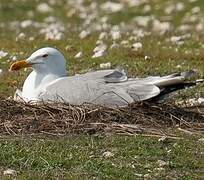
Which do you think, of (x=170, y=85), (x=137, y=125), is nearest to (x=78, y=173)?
(x=137, y=125)

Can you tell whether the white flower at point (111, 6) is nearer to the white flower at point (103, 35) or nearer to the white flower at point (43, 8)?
the white flower at point (43, 8)

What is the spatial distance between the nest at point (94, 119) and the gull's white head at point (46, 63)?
1.04 meters

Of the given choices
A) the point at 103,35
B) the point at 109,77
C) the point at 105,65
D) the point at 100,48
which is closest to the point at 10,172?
the point at 109,77

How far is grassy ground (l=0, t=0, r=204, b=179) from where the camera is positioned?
8.64 m

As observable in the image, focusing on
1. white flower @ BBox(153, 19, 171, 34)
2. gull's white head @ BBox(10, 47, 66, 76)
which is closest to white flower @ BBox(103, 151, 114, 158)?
gull's white head @ BBox(10, 47, 66, 76)

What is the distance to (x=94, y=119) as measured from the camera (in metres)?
10.6

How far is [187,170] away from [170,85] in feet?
7.82

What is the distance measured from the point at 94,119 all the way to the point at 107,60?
20.6 ft

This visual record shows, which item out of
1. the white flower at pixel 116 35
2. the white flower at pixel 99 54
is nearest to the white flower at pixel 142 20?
the white flower at pixel 116 35

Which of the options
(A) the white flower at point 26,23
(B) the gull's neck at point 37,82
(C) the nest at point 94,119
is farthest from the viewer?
(A) the white flower at point 26,23

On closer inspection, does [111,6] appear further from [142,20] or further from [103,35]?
[103,35]

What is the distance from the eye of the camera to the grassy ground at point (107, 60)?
864 centimetres

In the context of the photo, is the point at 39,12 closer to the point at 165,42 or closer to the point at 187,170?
the point at 165,42

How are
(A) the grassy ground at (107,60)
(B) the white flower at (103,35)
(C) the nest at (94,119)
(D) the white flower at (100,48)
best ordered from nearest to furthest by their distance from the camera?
(A) the grassy ground at (107,60)
(C) the nest at (94,119)
(D) the white flower at (100,48)
(B) the white flower at (103,35)
